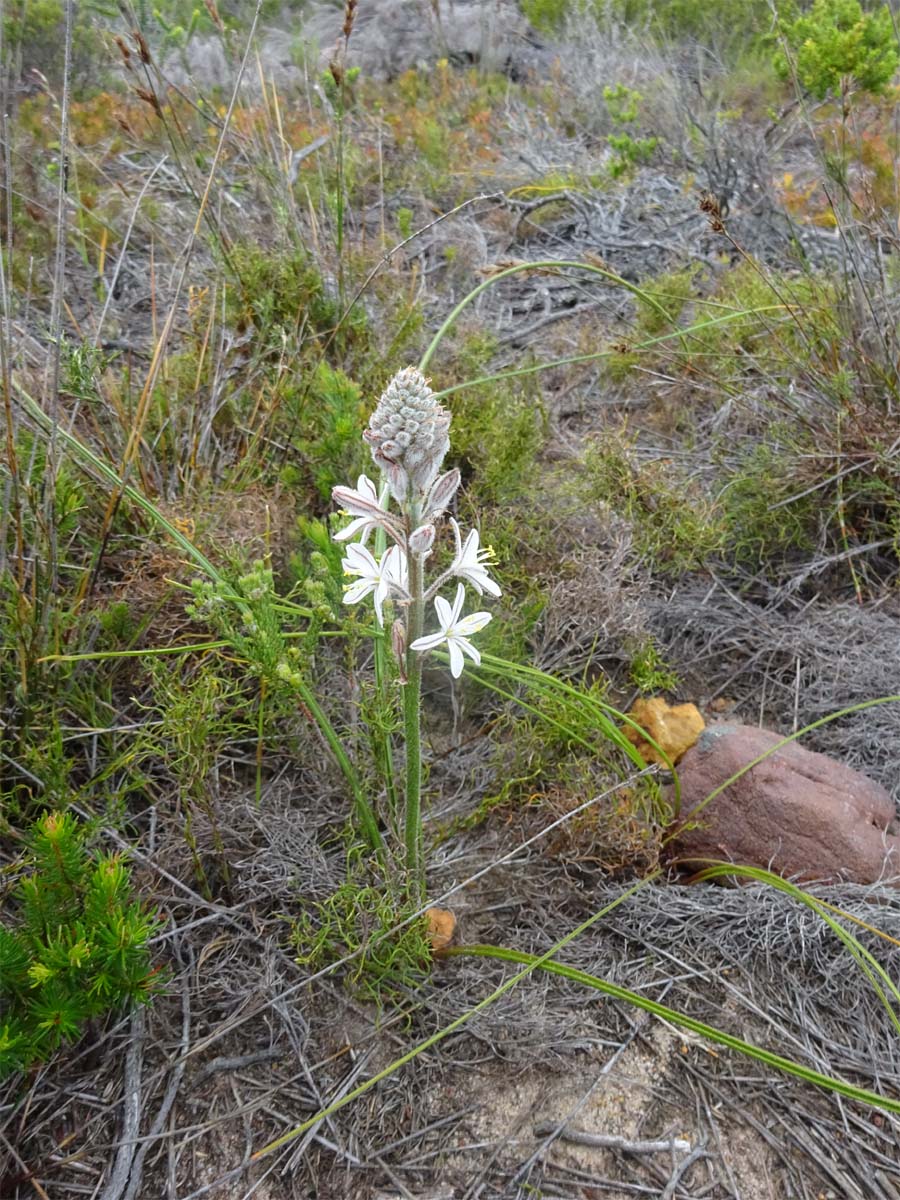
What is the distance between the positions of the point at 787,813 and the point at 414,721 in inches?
47.9

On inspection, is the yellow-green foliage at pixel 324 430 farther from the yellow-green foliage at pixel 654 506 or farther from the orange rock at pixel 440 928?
the orange rock at pixel 440 928

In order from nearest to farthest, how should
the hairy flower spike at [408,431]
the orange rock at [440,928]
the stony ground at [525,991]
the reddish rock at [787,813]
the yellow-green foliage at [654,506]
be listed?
the hairy flower spike at [408,431] < the stony ground at [525,991] < the orange rock at [440,928] < the reddish rock at [787,813] < the yellow-green foliage at [654,506]

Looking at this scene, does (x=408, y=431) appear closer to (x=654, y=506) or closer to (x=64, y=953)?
(x=64, y=953)

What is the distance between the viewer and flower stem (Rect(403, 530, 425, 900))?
5.11 ft

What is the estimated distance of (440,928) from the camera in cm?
202

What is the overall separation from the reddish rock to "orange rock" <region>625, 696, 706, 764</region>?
0.31 feet

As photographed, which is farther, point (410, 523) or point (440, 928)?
point (440, 928)

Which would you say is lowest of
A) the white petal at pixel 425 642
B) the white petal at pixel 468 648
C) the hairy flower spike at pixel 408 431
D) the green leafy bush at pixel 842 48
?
the white petal at pixel 468 648

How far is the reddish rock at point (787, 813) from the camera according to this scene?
221 cm

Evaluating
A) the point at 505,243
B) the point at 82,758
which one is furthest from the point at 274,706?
the point at 505,243

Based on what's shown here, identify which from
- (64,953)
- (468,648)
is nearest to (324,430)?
(468,648)

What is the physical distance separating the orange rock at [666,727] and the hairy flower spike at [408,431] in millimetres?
1427

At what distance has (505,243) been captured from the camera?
5293mm

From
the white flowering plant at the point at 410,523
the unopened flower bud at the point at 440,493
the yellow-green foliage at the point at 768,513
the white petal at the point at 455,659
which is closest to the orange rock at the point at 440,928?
the white flowering plant at the point at 410,523
